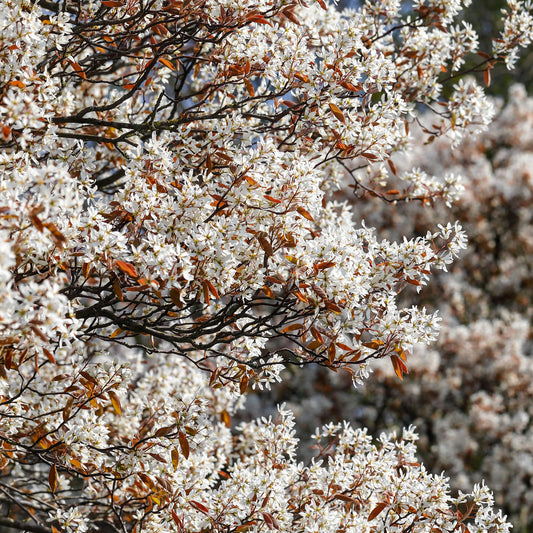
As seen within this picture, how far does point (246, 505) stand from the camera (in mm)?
2859

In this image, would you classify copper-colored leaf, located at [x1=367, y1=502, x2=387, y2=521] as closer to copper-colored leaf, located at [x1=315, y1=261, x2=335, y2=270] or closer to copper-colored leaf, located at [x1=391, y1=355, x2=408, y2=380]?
copper-colored leaf, located at [x1=391, y1=355, x2=408, y2=380]

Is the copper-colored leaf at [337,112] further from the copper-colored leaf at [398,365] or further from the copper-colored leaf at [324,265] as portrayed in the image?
the copper-colored leaf at [398,365]

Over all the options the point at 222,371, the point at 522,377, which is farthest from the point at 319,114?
the point at 522,377

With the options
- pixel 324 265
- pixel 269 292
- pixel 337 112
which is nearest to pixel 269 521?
pixel 269 292

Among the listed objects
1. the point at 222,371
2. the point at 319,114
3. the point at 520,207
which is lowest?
the point at 222,371

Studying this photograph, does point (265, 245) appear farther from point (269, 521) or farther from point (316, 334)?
point (269, 521)

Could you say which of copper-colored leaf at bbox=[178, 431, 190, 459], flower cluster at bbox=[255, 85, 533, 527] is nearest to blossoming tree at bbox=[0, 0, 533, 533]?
copper-colored leaf at bbox=[178, 431, 190, 459]

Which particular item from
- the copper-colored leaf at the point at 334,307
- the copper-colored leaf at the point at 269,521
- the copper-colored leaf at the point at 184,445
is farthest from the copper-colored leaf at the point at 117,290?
the copper-colored leaf at the point at 269,521

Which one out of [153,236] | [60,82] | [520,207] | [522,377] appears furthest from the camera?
[520,207]

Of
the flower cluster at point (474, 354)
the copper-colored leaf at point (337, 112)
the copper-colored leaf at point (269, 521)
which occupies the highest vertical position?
the flower cluster at point (474, 354)

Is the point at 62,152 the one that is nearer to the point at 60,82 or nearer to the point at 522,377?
the point at 60,82

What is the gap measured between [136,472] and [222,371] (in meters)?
0.60

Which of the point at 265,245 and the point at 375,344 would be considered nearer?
the point at 265,245

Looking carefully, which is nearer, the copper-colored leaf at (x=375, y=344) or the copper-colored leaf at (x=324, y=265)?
the copper-colored leaf at (x=324, y=265)
